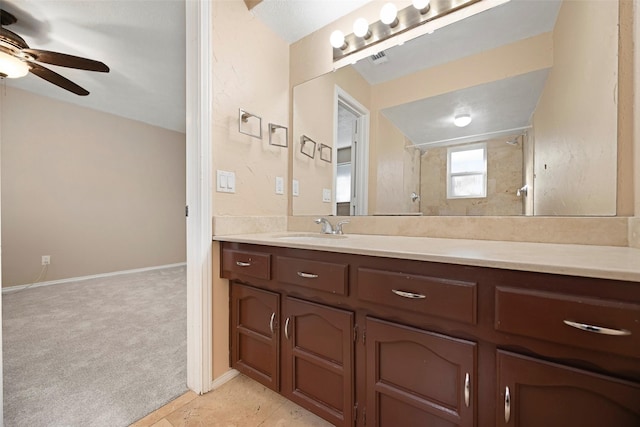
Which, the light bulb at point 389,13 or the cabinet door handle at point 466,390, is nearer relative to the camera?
the cabinet door handle at point 466,390

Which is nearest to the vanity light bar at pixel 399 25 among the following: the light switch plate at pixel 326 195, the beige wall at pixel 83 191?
the light switch plate at pixel 326 195

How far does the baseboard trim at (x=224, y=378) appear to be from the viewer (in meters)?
1.42

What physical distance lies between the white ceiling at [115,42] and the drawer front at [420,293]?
2454 millimetres

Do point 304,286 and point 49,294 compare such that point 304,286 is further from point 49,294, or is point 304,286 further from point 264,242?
point 49,294

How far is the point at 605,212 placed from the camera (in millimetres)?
983

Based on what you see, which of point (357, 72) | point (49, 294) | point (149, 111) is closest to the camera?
point (357, 72)

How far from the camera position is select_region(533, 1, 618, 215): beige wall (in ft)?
3.23

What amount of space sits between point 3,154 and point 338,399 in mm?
4599

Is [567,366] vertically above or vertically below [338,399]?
above

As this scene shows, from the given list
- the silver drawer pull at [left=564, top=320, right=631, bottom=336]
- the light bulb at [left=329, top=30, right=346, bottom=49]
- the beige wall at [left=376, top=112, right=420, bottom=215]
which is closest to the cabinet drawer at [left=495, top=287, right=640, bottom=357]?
the silver drawer pull at [left=564, top=320, right=631, bottom=336]

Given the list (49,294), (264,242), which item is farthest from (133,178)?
(264,242)

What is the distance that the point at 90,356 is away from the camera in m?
1.69

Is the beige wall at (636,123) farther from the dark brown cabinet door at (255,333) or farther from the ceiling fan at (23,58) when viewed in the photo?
the ceiling fan at (23,58)

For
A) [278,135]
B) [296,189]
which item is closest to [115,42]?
[278,135]
